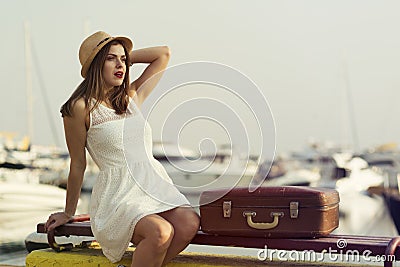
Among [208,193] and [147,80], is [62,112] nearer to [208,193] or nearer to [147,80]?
[147,80]

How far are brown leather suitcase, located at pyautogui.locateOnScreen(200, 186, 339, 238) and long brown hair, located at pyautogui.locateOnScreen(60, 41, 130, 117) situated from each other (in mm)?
668

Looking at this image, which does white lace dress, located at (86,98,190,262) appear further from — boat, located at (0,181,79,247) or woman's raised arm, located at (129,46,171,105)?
boat, located at (0,181,79,247)

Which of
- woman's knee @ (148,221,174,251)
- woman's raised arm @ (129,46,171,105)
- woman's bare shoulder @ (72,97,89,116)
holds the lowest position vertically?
woman's knee @ (148,221,174,251)

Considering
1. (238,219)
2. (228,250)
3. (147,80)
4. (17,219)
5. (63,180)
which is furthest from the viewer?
(63,180)

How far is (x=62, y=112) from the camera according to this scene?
11.5 feet

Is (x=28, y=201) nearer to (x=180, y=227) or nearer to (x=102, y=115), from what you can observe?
(x=102, y=115)

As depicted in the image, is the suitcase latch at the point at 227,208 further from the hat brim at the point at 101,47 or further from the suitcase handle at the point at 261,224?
the hat brim at the point at 101,47

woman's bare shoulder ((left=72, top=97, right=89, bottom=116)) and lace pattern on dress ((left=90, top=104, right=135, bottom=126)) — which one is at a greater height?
woman's bare shoulder ((left=72, top=97, right=89, bottom=116))

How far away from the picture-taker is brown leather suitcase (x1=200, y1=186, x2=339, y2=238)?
10.5 feet

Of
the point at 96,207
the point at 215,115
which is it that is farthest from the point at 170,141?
the point at 96,207

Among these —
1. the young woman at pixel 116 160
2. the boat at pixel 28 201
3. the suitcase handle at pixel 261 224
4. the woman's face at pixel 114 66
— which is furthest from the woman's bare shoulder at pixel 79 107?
the boat at pixel 28 201

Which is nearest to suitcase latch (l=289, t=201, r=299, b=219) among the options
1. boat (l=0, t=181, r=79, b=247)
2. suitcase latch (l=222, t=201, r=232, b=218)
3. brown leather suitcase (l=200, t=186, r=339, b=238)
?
brown leather suitcase (l=200, t=186, r=339, b=238)

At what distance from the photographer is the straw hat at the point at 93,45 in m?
3.56

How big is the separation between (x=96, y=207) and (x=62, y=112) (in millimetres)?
502
